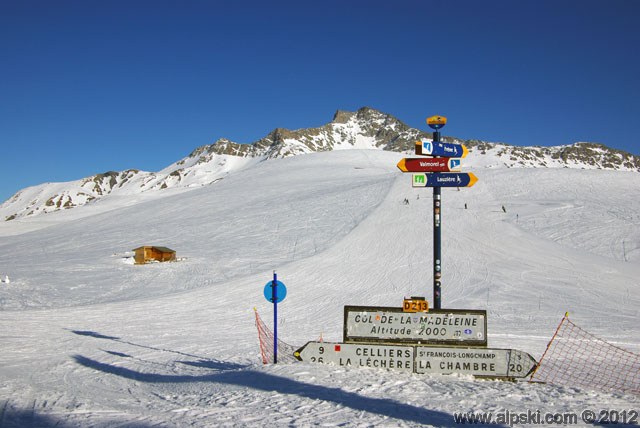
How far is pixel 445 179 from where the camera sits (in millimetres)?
12000

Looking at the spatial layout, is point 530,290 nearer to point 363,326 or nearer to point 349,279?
point 349,279

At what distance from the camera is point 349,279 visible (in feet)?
86.4

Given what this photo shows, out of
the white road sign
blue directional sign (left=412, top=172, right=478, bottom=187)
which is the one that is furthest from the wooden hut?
the white road sign

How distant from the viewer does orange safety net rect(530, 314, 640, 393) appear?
32.1ft

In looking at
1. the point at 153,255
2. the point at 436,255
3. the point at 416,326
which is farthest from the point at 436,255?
the point at 153,255

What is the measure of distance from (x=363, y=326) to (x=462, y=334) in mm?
2105

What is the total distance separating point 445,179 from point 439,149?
802mm

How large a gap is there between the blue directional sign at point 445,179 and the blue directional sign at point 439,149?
20.7 inches

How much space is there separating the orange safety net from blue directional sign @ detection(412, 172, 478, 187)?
3998mm

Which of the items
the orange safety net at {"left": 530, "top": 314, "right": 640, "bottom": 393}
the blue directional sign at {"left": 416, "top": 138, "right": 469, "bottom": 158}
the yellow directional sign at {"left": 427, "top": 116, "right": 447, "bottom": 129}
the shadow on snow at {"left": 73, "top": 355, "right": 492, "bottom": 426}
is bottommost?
the orange safety net at {"left": 530, "top": 314, "right": 640, "bottom": 393}

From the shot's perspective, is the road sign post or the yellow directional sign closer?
the road sign post

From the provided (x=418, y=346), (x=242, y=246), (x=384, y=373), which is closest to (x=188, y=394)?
(x=384, y=373)

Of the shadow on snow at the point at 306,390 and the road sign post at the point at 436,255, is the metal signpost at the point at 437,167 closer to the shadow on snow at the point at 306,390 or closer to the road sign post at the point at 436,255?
the road sign post at the point at 436,255

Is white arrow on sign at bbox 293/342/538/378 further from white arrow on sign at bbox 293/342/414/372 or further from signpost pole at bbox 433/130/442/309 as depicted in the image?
signpost pole at bbox 433/130/442/309
